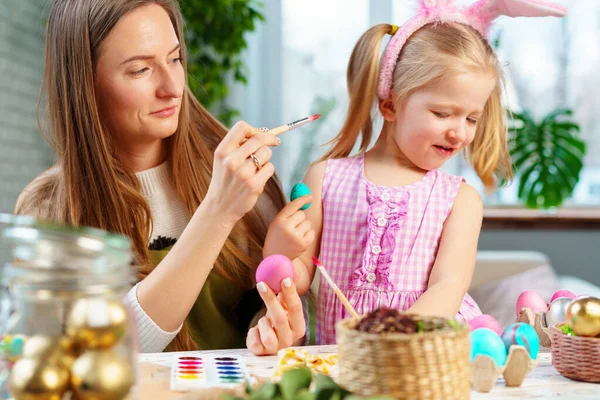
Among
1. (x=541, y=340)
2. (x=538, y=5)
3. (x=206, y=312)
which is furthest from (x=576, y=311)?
(x=206, y=312)

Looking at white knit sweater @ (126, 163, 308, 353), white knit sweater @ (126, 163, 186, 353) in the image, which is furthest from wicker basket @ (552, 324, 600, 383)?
white knit sweater @ (126, 163, 186, 353)

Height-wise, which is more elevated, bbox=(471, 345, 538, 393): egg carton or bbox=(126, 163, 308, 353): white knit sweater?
bbox=(126, 163, 308, 353): white knit sweater

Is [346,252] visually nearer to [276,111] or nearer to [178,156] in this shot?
[178,156]

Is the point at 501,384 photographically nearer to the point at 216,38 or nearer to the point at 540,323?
the point at 540,323

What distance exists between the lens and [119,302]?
687 millimetres

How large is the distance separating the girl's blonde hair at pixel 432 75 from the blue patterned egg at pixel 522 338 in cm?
56

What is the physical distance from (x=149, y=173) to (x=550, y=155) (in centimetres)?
288

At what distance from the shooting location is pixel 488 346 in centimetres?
90

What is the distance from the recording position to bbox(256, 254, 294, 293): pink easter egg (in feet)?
3.75

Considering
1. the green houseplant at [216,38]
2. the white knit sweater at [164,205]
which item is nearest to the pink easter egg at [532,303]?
the white knit sweater at [164,205]

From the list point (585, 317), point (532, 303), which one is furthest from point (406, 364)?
point (532, 303)

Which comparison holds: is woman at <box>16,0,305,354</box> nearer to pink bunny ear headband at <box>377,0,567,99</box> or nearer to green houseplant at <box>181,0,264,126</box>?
pink bunny ear headband at <box>377,0,567,99</box>

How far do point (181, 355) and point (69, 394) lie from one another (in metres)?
0.37

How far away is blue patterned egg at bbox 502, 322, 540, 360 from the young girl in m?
0.29
